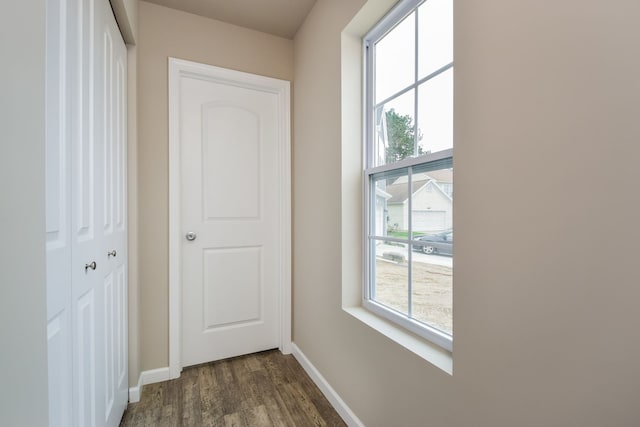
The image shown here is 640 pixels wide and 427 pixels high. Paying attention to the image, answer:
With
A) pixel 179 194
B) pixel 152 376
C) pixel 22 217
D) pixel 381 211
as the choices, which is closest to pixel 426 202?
pixel 381 211

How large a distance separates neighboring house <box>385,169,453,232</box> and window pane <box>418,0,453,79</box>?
0.43m

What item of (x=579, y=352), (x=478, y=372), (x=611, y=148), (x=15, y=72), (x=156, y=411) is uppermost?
(x=15, y=72)

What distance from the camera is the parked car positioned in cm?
109

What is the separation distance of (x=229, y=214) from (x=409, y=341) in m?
1.59

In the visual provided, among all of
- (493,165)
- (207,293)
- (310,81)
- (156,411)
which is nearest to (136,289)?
(207,293)

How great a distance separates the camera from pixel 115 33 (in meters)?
1.54

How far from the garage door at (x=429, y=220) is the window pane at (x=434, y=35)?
0.57m

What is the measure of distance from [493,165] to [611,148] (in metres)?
0.25

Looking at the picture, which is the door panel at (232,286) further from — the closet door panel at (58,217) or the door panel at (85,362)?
the closet door panel at (58,217)

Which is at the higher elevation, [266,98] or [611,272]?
[266,98]

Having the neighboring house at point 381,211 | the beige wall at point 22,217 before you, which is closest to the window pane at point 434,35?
the neighboring house at point 381,211

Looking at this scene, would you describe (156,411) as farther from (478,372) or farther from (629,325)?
(629,325)

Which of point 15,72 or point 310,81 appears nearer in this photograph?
point 15,72

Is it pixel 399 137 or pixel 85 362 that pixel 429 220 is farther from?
pixel 85 362
